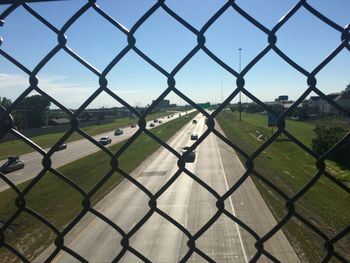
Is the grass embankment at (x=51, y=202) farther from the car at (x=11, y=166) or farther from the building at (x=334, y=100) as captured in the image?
the building at (x=334, y=100)

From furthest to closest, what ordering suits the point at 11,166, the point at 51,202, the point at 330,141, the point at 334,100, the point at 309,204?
the point at 11,166
the point at 330,141
the point at 51,202
the point at 309,204
the point at 334,100

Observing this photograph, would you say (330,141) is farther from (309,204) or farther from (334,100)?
(334,100)

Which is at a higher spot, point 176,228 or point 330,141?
point 330,141

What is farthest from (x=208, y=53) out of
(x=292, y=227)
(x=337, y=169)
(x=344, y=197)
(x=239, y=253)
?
(x=337, y=169)

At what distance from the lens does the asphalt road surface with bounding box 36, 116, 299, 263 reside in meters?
15.0

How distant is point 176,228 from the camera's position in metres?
17.8

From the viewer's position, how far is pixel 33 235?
685 inches

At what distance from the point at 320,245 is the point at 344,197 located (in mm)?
8590

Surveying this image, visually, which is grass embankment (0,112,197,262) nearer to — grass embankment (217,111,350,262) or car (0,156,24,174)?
car (0,156,24,174)

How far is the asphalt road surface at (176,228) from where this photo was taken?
15.0 m

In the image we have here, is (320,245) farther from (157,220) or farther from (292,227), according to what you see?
(157,220)

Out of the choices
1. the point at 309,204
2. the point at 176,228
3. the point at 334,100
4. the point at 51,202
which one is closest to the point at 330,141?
the point at 309,204

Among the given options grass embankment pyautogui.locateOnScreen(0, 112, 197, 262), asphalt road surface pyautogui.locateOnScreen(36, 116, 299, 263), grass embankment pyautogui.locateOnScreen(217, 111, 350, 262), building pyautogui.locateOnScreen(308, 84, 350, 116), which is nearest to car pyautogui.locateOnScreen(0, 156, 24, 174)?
grass embankment pyautogui.locateOnScreen(0, 112, 197, 262)

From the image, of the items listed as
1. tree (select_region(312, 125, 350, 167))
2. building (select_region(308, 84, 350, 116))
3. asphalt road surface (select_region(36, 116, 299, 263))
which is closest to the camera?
building (select_region(308, 84, 350, 116))
